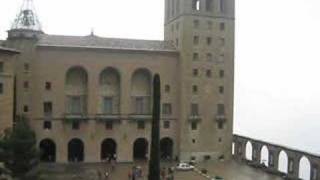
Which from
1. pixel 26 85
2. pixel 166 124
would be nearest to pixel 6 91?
pixel 26 85

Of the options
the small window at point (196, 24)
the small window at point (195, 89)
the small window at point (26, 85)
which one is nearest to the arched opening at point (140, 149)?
the small window at point (195, 89)

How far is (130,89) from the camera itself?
68562 mm

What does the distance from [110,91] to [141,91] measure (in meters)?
3.78

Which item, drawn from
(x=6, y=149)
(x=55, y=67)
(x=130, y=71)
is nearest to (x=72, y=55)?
(x=55, y=67)

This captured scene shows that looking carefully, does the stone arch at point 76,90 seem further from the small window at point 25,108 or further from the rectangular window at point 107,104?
the small window at point 25,108

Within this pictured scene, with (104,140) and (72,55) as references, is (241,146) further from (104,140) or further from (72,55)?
(72,55)

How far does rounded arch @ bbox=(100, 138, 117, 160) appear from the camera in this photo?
6900 cm

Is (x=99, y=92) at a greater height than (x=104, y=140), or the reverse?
(x=99, y=92)

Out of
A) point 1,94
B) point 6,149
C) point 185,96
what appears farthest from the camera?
point 185,96

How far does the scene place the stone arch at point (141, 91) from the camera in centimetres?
6950

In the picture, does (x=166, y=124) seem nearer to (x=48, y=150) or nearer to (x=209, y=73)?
(x=209, y=73)

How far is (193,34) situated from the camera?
69.6 metres

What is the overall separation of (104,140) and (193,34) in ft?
54.1

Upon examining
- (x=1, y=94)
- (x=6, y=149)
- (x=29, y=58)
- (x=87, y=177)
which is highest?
(x=29, y=58)
